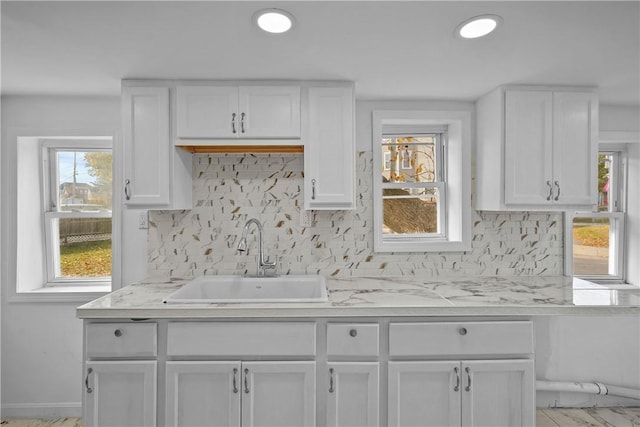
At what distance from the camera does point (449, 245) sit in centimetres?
244

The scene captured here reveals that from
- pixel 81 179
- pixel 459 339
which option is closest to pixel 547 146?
pixel 459 339

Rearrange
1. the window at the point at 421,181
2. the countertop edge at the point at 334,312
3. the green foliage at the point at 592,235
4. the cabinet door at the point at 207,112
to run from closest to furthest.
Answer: the countertop edge at the point at 334,312 < the cabinet door at the point at 207,112 < the window at the point at 421,181 < the green foliage at the point at 592,235

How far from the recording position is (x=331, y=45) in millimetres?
1679

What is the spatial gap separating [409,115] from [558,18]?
1037mm

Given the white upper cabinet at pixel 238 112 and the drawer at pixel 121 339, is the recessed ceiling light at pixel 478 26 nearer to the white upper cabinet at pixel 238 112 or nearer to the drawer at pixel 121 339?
the white upper cabinet at pixel 238 112

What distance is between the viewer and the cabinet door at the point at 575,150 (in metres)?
2.12

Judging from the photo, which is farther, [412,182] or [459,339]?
[412,182]

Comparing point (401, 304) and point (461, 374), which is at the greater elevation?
point (401, 304)

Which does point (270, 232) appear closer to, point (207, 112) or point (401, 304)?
point (207, 112)

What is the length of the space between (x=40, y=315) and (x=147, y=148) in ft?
4.71

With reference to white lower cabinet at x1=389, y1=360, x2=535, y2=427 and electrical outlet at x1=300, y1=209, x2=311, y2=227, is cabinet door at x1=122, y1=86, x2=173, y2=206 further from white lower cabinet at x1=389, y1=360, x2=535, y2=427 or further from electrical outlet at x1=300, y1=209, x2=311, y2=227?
white lower cabinet at x1=389, y1=360, x2=535, y2=427

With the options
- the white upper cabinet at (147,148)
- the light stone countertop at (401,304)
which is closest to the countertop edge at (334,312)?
the light stone countertop at (401,304)

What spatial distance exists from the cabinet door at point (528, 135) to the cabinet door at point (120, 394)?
2.22 metres

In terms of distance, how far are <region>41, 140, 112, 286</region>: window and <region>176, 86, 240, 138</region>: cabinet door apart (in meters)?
0.89
